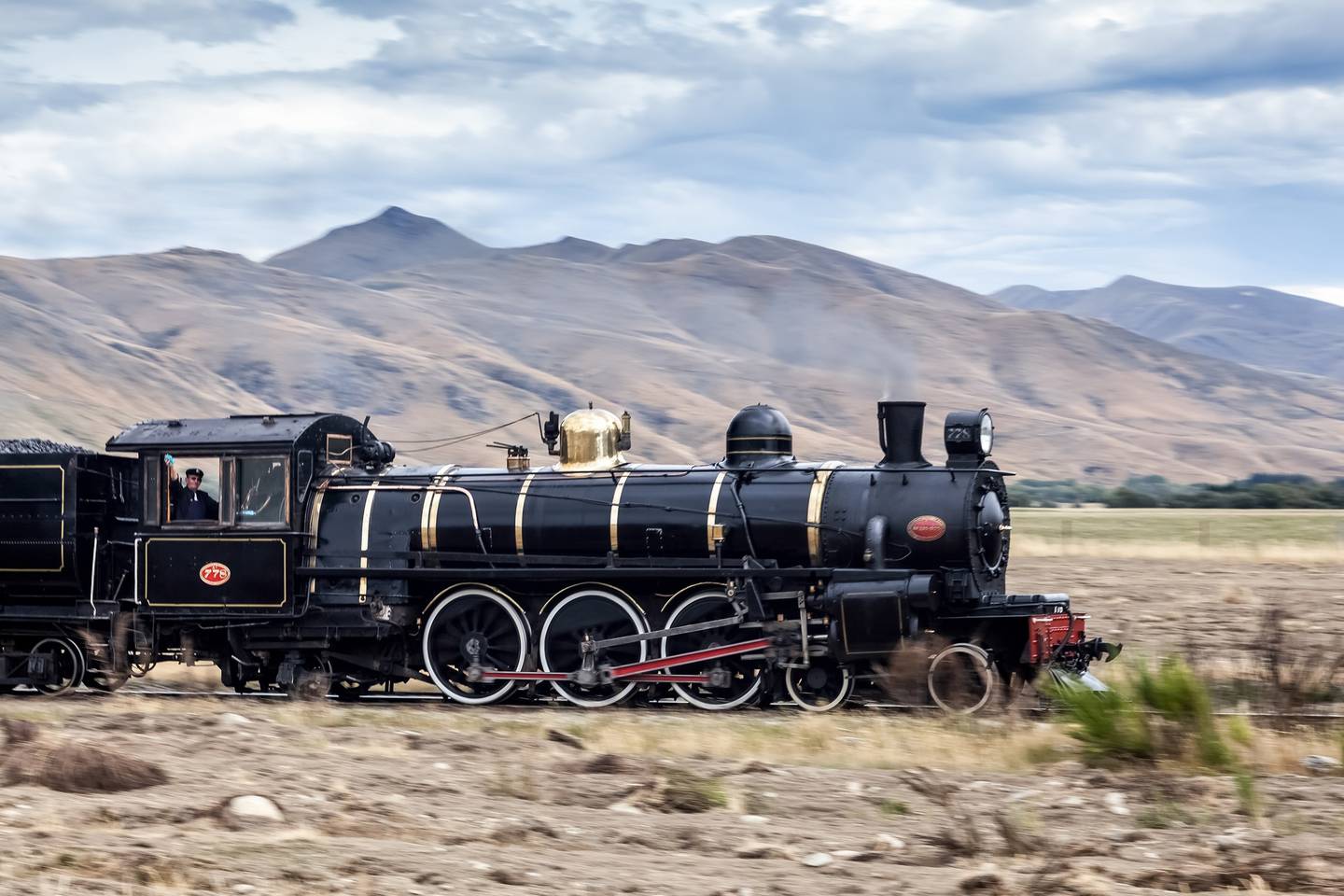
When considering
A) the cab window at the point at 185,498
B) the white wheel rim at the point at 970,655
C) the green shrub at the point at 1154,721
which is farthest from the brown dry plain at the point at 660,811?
the cab window at the point at 185,498

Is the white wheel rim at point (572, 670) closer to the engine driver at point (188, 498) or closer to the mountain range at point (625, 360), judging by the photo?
the engine driver at point (188, 498)

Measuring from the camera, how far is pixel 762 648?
14.1 m

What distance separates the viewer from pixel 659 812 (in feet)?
28.6

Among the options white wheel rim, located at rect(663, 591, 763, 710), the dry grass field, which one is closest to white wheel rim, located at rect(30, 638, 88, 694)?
white wheel rim, located at rect(663, 591, 763, 710)

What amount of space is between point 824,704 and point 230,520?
6.41m

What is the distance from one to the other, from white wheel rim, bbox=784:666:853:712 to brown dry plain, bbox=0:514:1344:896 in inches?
19.9

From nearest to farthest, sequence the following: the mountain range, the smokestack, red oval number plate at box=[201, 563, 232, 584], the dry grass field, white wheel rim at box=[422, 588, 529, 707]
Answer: the smokestack
white wheel rim at box=[422, 588, 529, 707]
red oval number plate at box=[201, 563, 232, 584]
the dry grass field
the mountain range

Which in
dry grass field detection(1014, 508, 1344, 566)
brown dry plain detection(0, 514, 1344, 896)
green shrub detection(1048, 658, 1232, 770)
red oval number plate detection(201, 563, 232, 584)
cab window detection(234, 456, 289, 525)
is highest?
cab window detection(234, 456, 289, 525)

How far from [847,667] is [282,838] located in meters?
7.39

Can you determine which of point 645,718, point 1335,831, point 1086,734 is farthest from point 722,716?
point 1335,831

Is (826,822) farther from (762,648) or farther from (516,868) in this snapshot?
(762,648)

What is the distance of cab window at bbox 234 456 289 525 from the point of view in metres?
15.4

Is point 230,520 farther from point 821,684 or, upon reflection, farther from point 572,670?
point 821,684

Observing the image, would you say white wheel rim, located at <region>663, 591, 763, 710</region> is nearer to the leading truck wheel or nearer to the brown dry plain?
the leading truck wheel
